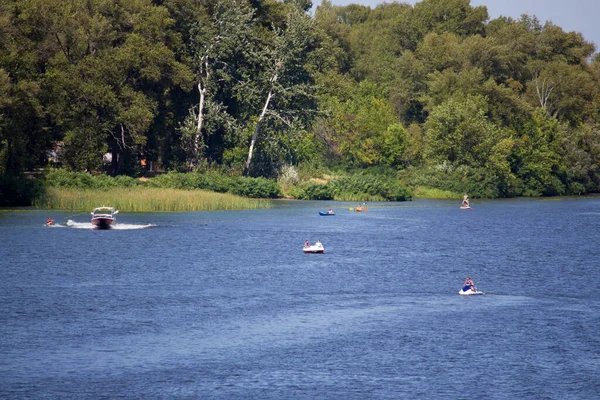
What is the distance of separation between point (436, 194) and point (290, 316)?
3321 inches

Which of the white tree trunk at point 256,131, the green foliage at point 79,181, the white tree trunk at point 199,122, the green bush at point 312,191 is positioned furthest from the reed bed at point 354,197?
the green foliage at point 79,181

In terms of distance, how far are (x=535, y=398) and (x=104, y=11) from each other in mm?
78032

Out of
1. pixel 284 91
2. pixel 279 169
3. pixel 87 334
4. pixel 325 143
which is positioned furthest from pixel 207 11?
pixel 87 334

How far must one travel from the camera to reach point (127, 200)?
78375 millimetres

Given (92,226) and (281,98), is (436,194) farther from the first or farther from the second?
(92,226)

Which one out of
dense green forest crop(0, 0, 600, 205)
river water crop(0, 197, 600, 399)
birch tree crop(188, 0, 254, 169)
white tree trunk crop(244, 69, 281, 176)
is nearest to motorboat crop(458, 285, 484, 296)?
river water crop(0, 197, 600, 399)

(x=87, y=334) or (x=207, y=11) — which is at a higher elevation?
(x=207, y=11)

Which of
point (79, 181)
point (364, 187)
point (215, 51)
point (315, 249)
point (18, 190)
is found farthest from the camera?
→ point (364, 187)

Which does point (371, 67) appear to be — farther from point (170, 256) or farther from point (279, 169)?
point (170, 256)

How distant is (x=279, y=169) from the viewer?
359 feet

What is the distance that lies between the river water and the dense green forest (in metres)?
26.1

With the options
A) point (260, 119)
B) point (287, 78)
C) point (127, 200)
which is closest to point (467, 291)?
point (127, 200)

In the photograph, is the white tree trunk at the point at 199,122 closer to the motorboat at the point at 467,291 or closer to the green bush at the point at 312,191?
the green bush at the point at 312,191

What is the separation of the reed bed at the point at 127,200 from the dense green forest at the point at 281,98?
4994mm
